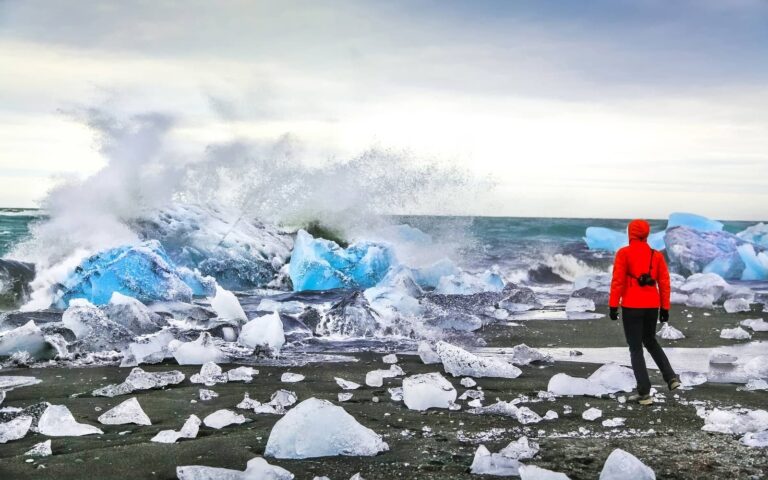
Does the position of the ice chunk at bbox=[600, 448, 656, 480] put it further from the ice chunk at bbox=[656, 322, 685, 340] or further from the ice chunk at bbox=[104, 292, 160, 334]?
the ice chunk at bbox=[104, 292, 160, 334]

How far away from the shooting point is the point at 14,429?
437 centimetres

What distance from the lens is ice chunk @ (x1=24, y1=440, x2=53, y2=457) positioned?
3986 millimetres

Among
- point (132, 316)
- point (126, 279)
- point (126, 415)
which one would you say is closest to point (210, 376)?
point (126, 415)

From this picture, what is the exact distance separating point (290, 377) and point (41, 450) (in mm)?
2399

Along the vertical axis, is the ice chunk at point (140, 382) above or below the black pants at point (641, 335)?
below

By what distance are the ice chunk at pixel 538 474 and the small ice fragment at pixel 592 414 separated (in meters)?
1.38

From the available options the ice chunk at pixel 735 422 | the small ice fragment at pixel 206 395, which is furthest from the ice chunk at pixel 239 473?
the ice chunk at pixel 735 422

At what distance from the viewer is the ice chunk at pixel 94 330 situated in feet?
24.4

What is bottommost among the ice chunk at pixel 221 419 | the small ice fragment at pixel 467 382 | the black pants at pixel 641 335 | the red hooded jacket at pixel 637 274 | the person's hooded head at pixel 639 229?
the small ice fragment at pixel 467 382

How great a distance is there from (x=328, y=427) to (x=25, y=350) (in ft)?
14.1

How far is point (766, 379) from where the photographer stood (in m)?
6.09

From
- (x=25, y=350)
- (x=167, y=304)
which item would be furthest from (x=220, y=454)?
(x=167, y=304)

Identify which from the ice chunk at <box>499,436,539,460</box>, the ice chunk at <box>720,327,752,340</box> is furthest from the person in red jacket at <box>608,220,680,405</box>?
the ice chunk at <box>720,327,752,340</box>

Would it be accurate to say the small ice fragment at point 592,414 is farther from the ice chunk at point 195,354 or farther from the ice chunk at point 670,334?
the ice chunk at point 670,334
